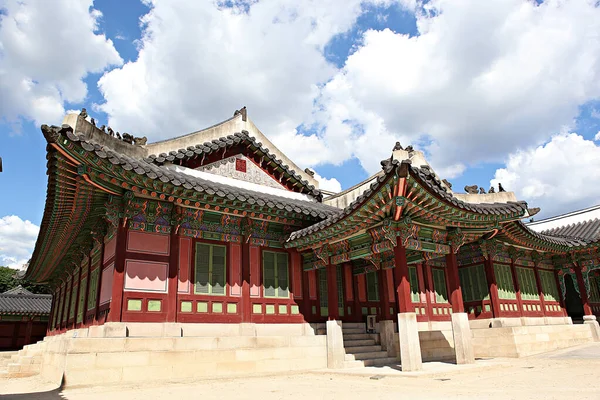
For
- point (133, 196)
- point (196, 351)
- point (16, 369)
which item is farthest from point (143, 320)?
point (16, 369)

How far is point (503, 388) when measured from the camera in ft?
27.4

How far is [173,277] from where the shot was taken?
40.4ft

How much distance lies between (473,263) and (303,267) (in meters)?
8.31

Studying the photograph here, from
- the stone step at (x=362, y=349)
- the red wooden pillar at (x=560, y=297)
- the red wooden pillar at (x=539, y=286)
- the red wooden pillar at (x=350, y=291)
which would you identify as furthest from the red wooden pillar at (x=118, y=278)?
the red wooden pillar at (x=560, y=297)

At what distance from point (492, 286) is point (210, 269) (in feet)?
39.1

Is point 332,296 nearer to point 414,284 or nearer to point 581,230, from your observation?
point 414,284

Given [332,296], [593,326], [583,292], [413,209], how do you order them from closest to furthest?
[413,209], [332,296], [593,326], [583,292]

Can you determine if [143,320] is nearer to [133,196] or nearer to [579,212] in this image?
[133,196]

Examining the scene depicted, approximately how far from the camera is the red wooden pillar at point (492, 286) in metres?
17.3

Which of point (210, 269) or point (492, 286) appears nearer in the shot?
point (210, 269)

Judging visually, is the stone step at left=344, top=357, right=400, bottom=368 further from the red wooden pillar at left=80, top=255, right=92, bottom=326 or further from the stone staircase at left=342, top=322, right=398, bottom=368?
the red wooden pillar at left=80, top=255, right=92, bottom=326

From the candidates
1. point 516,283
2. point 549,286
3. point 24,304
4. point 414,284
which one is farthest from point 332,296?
point 24,304

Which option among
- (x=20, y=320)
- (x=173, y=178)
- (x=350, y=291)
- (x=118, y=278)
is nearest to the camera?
(x=173, y=178)

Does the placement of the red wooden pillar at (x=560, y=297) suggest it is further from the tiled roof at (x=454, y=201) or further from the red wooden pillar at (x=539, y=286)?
the tiled roof at (x=454, y=201)
